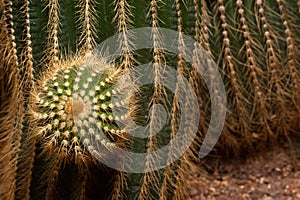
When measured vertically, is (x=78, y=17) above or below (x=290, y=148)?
above

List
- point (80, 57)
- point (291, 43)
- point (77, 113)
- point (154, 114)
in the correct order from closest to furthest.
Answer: point (77, 113) < point (80, 57) < point (154, 114) < point (291, 43)

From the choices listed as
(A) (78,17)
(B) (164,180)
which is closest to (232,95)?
(B) (164,180)

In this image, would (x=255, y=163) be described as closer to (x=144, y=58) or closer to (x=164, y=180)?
(x=164, y=180)

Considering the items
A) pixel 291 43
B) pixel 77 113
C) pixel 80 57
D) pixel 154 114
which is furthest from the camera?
pixel 291 43

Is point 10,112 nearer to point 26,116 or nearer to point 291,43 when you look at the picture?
point 26,116

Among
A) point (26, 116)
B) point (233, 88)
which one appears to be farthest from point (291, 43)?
point (26, 116)

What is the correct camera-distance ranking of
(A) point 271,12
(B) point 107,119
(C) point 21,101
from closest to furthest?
1. (B) point 107,119
2. (C) point 21,101
3. (A) point 271,12

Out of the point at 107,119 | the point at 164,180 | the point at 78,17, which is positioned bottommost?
the point at 164,180
